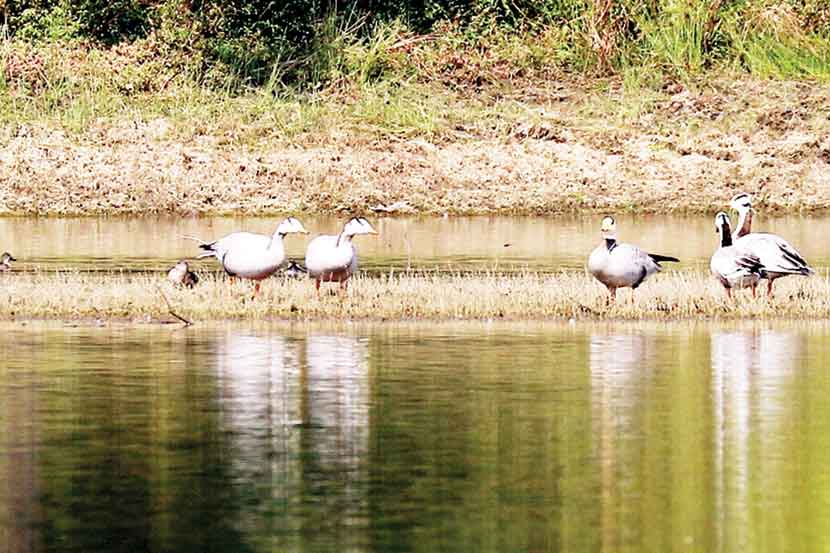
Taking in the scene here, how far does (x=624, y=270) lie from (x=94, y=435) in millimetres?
8680

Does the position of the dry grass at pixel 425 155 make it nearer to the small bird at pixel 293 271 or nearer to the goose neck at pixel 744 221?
the small bird at pixel 293 271

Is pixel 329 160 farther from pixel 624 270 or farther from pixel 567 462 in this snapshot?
pixel 567 462

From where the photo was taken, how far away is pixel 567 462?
1393 cm

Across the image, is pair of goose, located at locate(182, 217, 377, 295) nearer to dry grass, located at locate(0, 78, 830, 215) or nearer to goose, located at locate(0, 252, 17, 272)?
goose, located at locate(0, 252, 17, 272)

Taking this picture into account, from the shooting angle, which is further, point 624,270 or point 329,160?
point 329,160

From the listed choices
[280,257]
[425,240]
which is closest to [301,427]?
[280,257]

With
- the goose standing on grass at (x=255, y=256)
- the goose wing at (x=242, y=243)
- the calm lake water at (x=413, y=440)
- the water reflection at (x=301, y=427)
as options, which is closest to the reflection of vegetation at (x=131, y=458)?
the calm lake water at (x=413, y=440)

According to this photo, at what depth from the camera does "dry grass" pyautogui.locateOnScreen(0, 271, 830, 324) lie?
22.6 meters

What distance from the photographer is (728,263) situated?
22.7 metres

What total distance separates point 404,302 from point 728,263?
3.32m

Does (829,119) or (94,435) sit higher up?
(829,119)

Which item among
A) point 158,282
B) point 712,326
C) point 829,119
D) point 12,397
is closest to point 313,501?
point 12,397

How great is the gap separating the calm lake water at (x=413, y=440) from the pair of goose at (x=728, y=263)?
92 centimetres

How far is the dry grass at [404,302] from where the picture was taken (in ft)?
74.2
